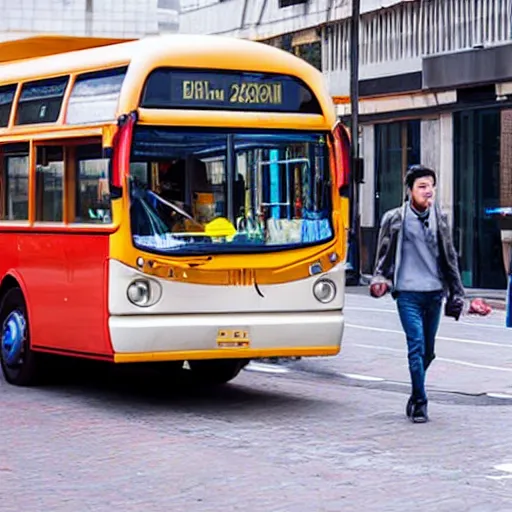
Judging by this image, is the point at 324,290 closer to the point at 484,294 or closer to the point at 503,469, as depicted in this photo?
the point at 503,469

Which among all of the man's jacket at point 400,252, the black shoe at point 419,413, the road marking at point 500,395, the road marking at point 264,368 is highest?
the man's jacket at point 400,252

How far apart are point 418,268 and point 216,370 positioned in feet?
10.1

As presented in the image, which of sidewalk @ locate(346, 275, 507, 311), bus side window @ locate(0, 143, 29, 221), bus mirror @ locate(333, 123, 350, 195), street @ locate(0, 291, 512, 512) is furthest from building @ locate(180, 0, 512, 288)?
bus mirror @ locate(333, 123, 350, 195)

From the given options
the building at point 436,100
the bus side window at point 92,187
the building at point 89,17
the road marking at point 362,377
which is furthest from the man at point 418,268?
the building at point 89,17

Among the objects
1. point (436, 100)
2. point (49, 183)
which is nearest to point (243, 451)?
point (49, 183)

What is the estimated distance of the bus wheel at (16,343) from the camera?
13516mm

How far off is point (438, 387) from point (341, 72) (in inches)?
893

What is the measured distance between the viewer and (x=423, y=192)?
11.6 metres

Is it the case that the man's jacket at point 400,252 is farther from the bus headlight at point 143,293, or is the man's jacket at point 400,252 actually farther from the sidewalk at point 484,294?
the sidewalk at point 484,294

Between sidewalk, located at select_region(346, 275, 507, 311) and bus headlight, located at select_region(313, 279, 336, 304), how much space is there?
43.7 ft

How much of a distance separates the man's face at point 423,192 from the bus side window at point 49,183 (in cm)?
302

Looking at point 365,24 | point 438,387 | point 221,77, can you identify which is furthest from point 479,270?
point 221,77

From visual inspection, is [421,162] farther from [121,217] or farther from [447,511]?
[447,511]

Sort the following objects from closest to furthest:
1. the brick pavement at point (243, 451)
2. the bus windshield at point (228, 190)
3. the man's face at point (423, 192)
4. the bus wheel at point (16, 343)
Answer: the brick pavement at point (243, 451)
the man's face at point (423, 192)
the bus windshield at point (228, 190)
the bus wheel at point (16, 343)
